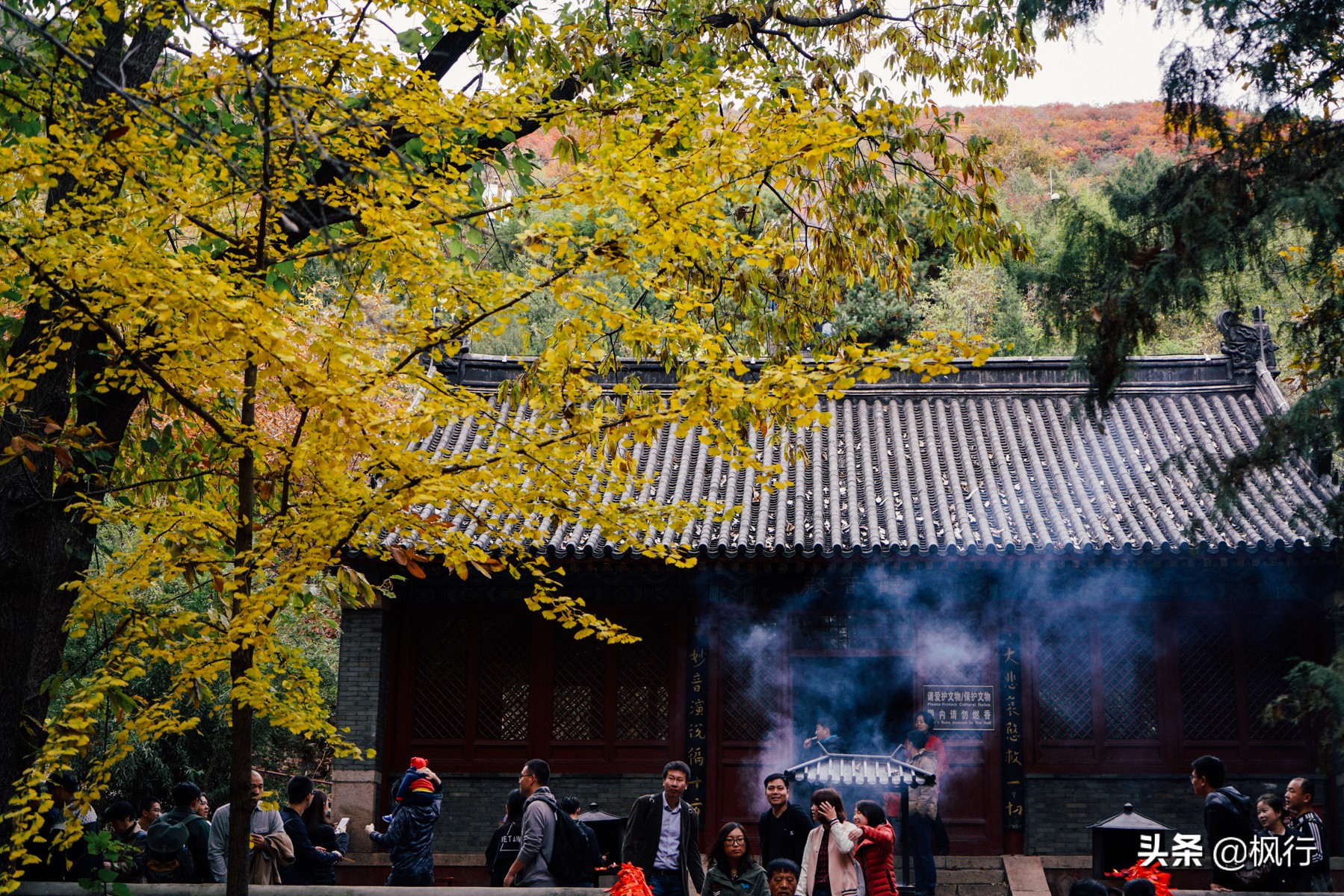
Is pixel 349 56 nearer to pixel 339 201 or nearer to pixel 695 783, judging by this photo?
pixel 339 201

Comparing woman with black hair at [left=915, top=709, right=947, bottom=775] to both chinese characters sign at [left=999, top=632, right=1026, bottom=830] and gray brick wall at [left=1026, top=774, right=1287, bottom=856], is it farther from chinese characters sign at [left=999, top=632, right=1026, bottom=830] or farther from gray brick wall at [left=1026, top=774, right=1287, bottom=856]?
gray brick wall at [left=1026, top=774, right=1287, bottom=856]

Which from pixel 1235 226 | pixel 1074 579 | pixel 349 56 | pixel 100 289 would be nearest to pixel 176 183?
pixel 100 289

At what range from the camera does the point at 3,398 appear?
5.84 m

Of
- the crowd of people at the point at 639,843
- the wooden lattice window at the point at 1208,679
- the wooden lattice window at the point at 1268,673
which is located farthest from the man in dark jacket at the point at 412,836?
the wooden lattice window at the point at 1268,673

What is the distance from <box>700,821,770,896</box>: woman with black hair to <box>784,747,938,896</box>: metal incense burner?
183 centimetres

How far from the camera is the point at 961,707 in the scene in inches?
525

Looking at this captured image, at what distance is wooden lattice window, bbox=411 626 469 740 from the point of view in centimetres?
1373

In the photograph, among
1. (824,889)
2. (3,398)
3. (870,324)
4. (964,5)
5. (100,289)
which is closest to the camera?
(100,289)

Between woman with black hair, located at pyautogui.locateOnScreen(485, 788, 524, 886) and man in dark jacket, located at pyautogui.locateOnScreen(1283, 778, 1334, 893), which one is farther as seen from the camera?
woman with black hair, located at pyautogui.locateOnScreen(485, 788, 524, 886)

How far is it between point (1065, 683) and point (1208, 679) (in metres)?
1.54

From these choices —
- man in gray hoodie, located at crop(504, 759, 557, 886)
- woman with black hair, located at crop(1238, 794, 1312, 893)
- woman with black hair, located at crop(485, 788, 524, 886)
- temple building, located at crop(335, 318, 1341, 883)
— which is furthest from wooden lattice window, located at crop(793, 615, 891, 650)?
woman with black hair, located at crop(1238, 794, 1312, 893)

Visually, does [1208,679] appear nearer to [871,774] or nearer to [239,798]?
[871,774]

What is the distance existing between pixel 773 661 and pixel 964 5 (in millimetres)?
7516

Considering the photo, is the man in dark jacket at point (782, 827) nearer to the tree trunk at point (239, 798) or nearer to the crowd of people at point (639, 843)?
the crowd of people at point (639, 843)
